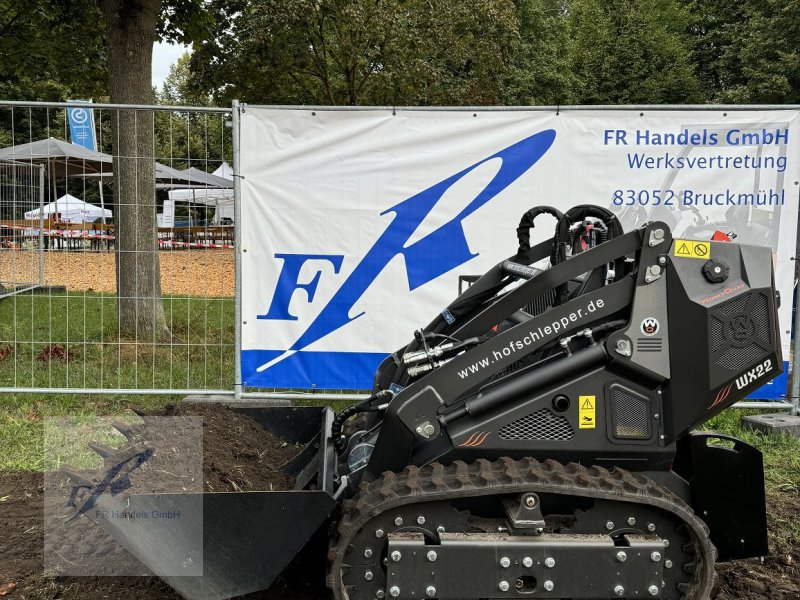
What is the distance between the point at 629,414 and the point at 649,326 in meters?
0.40

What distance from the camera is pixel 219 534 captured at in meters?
3.19

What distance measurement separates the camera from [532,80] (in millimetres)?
29172

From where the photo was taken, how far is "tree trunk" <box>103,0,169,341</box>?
24.5 feet

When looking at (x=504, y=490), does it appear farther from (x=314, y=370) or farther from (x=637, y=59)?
(x=637, y=59)

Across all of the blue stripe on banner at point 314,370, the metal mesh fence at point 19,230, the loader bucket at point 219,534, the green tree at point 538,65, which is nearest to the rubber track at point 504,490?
the loader bucket at point 219,534

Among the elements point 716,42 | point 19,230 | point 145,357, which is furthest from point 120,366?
point 716,42

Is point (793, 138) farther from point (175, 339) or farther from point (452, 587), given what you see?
point (175, 339)

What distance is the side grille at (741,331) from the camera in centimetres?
347

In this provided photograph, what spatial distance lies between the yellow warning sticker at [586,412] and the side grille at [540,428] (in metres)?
0.06

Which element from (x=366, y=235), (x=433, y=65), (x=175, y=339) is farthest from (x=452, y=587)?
(x=433, y=65)

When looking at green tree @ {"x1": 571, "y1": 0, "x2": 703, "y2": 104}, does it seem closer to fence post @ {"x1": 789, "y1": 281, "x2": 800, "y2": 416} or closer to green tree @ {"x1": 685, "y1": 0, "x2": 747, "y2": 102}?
green tree @ {"x1": 685, "y1": 0, "x2": 747, "y2": 102}

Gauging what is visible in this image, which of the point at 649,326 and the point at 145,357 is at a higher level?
the point at 649,326

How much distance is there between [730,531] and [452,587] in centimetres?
144

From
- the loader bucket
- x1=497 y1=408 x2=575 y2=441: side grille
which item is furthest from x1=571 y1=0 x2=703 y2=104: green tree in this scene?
the loader bucket
